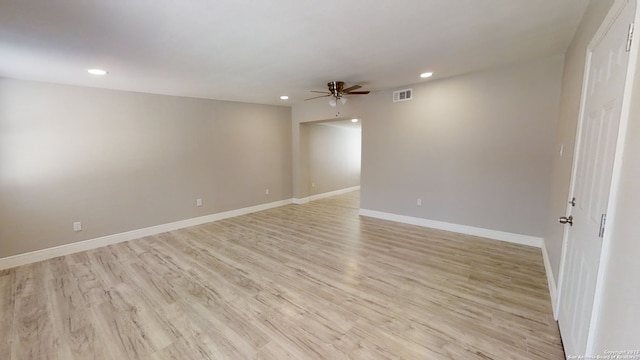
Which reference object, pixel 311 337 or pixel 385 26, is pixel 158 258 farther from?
pixel 385 26

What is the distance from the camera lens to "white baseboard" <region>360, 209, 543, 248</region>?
3617 mm

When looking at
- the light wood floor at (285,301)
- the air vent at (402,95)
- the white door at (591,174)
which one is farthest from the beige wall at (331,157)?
the white door at (591,174)

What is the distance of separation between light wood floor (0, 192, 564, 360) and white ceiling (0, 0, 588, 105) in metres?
2.35

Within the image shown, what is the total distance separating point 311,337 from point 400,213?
3.33 m

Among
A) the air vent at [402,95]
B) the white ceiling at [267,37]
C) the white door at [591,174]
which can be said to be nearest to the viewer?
the white door at [591,174]

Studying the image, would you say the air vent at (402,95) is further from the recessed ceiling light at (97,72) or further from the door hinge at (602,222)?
the recessed ceiling light at (97,72)

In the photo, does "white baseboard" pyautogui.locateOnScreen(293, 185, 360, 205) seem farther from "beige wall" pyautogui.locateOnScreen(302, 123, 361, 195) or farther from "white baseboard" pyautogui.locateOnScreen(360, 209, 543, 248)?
"white baseboard" pyautogui.locateOnScreen(360, 209, 543, 248)

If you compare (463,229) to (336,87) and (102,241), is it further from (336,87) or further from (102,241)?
(102,241)

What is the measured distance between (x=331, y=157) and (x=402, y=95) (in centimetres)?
331

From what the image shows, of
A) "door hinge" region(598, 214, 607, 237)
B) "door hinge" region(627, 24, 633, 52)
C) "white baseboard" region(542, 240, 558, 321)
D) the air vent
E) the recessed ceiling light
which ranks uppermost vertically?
the air vent

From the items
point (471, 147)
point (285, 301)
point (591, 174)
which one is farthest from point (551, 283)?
point (285, 301)

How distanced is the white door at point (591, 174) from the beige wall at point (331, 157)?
17.3 ft

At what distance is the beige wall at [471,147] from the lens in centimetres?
341

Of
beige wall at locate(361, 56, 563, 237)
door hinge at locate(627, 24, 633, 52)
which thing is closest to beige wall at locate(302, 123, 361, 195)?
beige wall at locate(361, 56, 563, 237)
